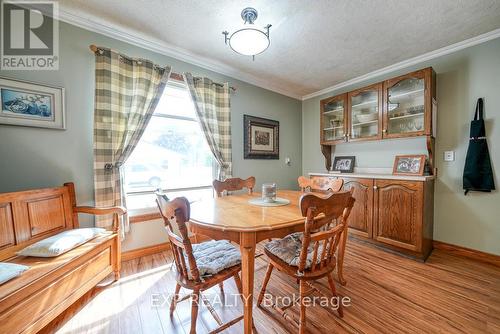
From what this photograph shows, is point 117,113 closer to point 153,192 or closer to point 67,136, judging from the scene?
point 67,136

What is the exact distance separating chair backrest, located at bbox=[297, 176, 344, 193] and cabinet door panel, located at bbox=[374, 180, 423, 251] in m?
0.92

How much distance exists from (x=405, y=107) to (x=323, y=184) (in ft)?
5.32

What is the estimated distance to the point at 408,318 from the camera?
1.33 metres

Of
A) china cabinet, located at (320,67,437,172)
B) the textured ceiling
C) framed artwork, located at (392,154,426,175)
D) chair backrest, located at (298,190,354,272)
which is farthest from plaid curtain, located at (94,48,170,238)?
framed artwork, located at (392,154,426,175)

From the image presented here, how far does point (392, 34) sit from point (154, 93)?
263 cm

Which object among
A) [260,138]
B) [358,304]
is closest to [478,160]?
[358,304]

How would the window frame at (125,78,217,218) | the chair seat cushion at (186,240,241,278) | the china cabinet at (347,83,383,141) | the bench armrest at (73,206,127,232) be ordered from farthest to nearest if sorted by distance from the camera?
1. the china cabinet at (347,83,383,141)
2. the window frame at (125,78,217,218)
3. the bench armrest at (73,206,127,232)
4. the chair seat cushion at (186,240,241,278)

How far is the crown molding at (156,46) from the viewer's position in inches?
70.6

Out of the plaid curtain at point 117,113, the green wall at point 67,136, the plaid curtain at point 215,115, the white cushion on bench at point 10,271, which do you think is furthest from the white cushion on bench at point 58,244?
the plaid curtain at point 215,115

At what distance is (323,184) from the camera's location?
196 cm

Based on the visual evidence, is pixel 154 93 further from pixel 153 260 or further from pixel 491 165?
pixel 491 165

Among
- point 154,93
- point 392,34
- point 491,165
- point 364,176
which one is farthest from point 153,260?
point 491,165

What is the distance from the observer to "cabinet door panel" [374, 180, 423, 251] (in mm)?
2086

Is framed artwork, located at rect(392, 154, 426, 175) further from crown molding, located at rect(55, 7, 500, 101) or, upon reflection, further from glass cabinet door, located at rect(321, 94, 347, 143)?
crown molding, located at rect(55, 7, 500, 101)
